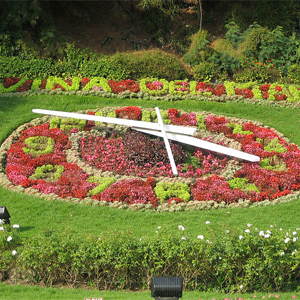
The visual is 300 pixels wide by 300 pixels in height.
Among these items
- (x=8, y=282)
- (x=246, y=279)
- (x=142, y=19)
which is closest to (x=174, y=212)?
(x=246, y=279)

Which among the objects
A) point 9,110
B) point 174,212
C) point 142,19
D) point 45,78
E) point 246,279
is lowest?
point 246,279

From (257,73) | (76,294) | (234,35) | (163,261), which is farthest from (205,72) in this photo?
(76,294)

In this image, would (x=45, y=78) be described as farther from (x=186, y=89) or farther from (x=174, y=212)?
(x=174, y=212)

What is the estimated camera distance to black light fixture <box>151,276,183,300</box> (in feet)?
21.6

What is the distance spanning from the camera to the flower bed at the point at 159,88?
16359 millimetres

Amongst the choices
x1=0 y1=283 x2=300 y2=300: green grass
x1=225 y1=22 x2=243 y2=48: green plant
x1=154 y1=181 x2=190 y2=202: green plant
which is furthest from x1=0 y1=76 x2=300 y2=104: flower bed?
x1=0 y1=283 x2=300 y2=300: green grass

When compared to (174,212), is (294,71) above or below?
above

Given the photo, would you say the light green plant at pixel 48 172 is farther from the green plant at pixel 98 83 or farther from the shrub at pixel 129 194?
the green plant at pixel 98 83

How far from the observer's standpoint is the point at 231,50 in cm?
1856

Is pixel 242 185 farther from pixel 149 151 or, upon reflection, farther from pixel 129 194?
pixel 129 194

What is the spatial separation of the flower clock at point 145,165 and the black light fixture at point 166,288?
4509 mm

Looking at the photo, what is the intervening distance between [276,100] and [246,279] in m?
9.00

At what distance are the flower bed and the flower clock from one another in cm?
131

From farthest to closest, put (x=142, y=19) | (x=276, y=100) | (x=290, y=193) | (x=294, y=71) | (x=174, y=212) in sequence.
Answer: (x=142, y=19) → (x=294, y=71) → (x=276, y=100) → (x=290, y=193) → (x=174, y=212)
